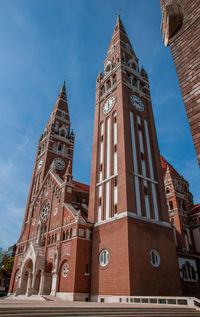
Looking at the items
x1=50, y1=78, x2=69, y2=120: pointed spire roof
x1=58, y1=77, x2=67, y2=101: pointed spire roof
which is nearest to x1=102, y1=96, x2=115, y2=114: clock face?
x1=50, y1=78, x2=69, y2=120: pointed spire roof

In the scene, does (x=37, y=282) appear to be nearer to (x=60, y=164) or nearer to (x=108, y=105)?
(x=60, y=164)

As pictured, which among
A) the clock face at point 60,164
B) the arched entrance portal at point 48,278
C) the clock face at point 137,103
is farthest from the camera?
the clock face at point 60,164

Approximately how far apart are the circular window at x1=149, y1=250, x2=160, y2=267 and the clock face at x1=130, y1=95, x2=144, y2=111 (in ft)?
60.0

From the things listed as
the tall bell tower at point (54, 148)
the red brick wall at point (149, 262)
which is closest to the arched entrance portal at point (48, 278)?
the red brick wall at point (149, 262)

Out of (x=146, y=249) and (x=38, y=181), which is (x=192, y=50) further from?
(x=38, y=181)

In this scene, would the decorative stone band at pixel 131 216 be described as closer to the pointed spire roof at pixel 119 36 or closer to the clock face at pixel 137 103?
the clock face at pixel 137 103

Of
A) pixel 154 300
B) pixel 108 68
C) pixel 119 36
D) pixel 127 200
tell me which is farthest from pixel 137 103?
pixel 154 300

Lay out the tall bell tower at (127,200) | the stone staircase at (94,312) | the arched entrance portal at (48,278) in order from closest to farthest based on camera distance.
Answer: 1. the stone staircase at (94,312)
2. the tall bell tower at (127,200)
3. the arched entrance portal at (48,278)

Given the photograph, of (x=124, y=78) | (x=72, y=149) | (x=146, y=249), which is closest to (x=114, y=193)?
(x=146, y=249)

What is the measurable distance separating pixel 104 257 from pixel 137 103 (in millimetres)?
20358

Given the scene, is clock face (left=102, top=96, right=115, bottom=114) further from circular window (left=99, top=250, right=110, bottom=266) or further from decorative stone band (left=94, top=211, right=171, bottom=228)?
circular window (left=99, top=250, right=110, bottom=266)

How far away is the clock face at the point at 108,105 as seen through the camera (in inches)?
1233

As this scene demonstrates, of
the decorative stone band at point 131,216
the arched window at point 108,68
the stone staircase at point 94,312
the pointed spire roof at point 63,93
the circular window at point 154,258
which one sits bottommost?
the stone staircase at point 94,312

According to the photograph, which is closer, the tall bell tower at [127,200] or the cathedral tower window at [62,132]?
the tall bell tower at [127,200]
